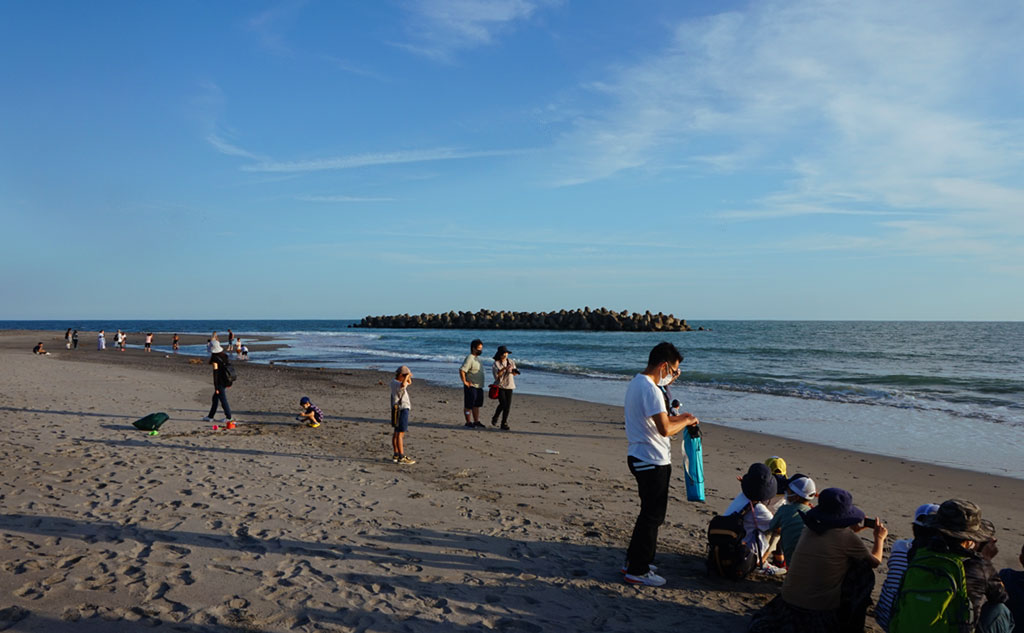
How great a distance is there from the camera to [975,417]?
Result: 1585cm

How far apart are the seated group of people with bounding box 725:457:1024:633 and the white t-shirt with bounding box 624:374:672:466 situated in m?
0.89

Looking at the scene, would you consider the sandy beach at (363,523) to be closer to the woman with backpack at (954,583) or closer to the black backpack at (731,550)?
the black backpack at (731,550)


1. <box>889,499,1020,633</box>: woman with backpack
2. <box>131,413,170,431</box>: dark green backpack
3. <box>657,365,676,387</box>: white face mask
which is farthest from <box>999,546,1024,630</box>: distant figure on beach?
<box>131,413,170,431</box>: dark green backpack

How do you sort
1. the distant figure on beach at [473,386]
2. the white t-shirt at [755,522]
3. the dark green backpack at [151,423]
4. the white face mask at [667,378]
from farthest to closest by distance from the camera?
the distant figure on beach at [473,386] → the dark green backpack at [151,423] → the white t-shirt at [755,522] → the white face mask at [667,378]

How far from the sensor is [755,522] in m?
5.15

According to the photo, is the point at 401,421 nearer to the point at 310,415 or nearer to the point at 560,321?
the point at 310,415

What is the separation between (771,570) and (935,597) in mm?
1971

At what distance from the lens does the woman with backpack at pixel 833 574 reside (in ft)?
12.9

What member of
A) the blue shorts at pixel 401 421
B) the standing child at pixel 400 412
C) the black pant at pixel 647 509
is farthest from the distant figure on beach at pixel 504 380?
the black pant at pixel 647 509

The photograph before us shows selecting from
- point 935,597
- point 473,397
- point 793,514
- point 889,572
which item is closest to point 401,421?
point 473,397

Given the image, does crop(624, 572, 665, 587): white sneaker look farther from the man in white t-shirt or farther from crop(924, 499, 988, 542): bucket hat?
crop(924, 499, 988, 542): bucket hat

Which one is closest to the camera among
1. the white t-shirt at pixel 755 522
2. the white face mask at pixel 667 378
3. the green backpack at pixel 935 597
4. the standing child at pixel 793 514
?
the green backpack at pixel 935 597

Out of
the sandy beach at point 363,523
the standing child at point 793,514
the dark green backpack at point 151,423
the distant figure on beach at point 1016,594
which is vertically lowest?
the sandy beach at point 363,523

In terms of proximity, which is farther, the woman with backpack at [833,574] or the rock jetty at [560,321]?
the rock jetty at [560,321]
